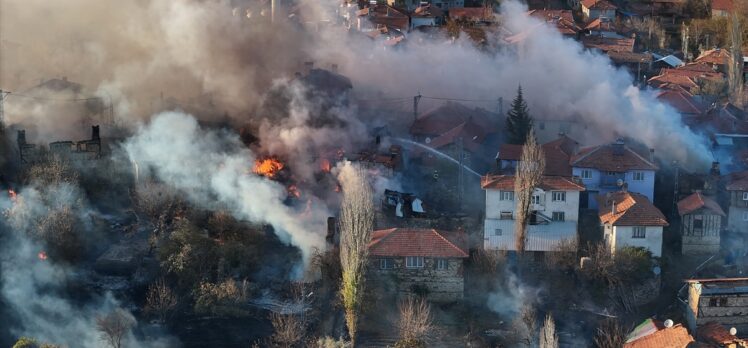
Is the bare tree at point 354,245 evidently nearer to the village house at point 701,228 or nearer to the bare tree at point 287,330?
the bare tree at point 287,330

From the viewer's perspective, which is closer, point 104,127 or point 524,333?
point 524,333

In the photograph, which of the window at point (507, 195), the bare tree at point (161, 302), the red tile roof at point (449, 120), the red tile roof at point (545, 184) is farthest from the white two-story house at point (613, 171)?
the bare tree at point (161, 302)

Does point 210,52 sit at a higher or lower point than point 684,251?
higher

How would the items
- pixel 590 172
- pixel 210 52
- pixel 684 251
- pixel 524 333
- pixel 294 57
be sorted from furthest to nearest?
pixel 294 57
pixel 210 52
pixel 590 172
pixel 684 251
pixel 524 333

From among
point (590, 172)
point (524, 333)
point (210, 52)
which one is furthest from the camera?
point (210, 52)

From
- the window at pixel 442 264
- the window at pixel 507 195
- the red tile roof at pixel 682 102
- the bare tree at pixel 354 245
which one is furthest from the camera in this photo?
the red tile roof at pixel 682 102

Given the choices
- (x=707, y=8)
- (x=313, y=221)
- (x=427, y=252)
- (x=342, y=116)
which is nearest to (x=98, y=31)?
(x=342, y=116)

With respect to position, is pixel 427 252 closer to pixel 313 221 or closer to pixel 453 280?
pixel 453 280
